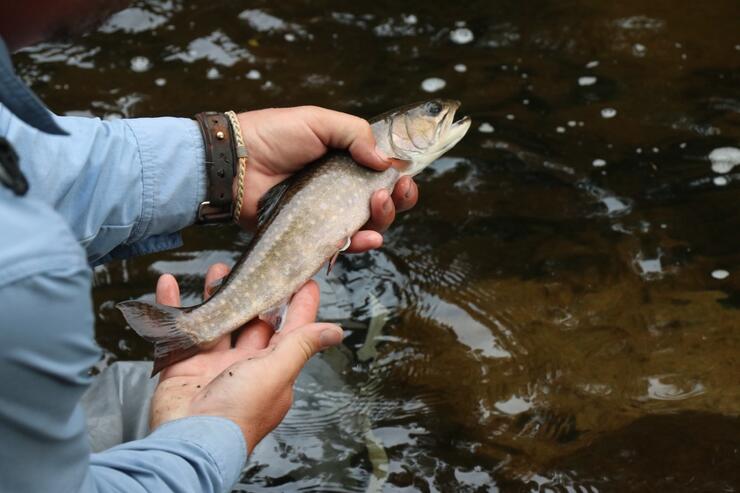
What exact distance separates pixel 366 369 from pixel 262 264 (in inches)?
35.3

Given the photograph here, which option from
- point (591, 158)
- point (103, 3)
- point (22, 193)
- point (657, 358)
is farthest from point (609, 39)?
point (22, 193)

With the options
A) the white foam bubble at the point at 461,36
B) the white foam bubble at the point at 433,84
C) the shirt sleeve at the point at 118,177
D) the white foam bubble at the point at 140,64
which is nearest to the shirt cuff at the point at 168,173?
the shirt sleeve at the point at 118,177

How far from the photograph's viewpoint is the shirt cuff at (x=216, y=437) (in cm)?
249

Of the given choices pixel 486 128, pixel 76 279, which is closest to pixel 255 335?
pixel 76 279

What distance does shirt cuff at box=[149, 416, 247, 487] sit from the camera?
249 cm

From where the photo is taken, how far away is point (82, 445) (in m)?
2.00

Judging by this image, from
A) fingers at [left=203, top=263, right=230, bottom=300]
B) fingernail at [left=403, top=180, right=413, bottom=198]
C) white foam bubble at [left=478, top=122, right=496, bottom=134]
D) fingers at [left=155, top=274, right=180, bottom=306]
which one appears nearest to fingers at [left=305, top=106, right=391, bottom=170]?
fingernail at [left=403, top=180, right=413, bottom=198]

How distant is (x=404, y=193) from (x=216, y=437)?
1.40 m

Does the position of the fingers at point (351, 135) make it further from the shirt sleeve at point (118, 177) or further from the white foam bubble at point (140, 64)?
the white foam bubble at point (140, 64)

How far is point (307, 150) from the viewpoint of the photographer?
11.9 feet

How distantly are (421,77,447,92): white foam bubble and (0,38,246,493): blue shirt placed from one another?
2549mm

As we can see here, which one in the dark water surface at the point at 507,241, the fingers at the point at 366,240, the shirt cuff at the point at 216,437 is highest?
the shirt cuff at the point at 216,437

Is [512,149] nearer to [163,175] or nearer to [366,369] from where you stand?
[366,369]

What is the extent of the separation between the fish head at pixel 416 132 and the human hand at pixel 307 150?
64 millimetres
